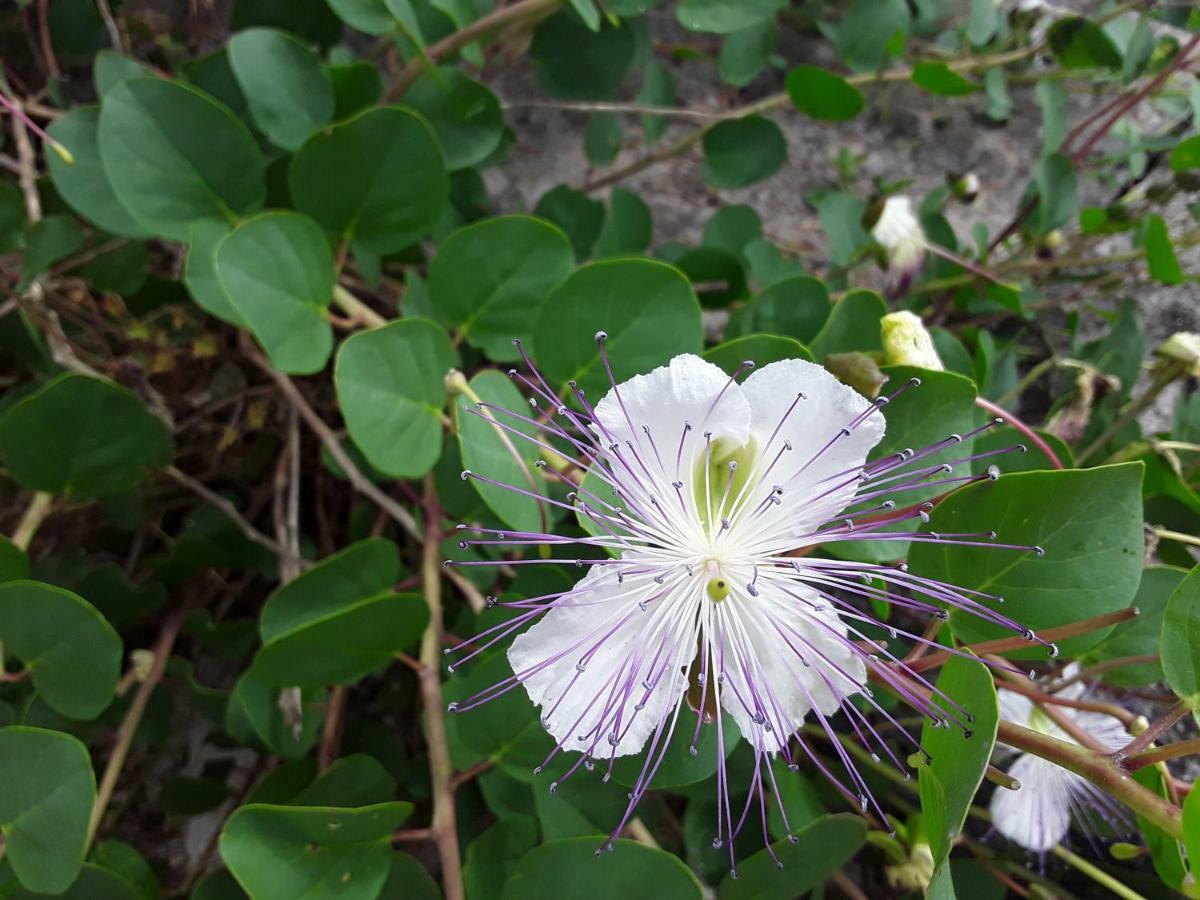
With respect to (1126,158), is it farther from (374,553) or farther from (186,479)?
(186,479)

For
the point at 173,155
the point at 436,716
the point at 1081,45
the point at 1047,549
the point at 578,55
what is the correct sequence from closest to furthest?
the point at 1047,549 < the point at 436,716 < the point at 173,155 < the point at 578,55 < the point at 1081,45

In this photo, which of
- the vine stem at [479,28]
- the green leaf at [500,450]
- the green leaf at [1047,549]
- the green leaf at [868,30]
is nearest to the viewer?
the green leaf at [1047,549]

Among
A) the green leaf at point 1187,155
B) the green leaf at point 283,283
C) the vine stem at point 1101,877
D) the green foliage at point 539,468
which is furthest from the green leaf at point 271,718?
the green leaf at point 1187,155

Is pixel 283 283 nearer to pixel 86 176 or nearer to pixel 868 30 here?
pixel 86 176

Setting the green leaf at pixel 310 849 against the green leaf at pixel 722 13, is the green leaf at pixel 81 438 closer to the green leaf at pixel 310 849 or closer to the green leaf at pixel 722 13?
the green leaf at pixel 310 849

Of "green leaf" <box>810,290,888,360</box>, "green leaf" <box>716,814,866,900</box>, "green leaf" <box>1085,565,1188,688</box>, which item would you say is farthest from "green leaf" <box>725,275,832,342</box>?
"green leaf" <box>716,814,866,900</box>

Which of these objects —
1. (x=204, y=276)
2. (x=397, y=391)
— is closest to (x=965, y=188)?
(x=397, y=391)

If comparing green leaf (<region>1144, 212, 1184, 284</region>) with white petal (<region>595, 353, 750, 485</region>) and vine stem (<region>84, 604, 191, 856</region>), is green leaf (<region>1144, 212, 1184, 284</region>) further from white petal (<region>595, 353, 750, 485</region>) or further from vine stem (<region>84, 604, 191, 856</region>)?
vine stem (<region>84, 604, 191, 856</region>)
